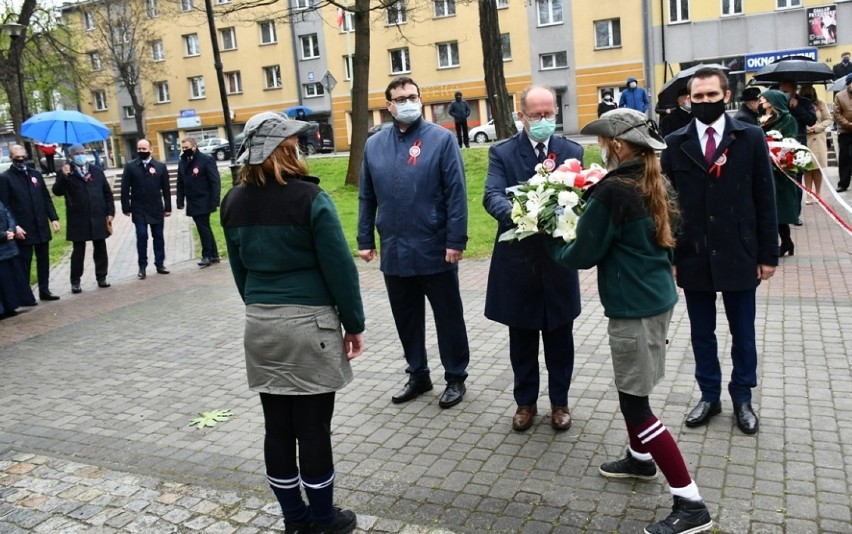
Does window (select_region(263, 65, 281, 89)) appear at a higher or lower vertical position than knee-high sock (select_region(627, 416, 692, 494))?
higher

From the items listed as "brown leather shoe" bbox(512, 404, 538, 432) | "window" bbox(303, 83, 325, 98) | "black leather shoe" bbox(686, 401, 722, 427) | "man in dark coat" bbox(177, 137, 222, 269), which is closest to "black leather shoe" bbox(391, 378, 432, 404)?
"brown leather shoe" bbox(512, 404, 538, 432)

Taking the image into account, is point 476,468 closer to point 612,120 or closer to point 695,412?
point 695,412

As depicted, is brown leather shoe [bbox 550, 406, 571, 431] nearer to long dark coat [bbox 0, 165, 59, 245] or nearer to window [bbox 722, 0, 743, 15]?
long dark coat [bbox 0, 165, 59, 245]

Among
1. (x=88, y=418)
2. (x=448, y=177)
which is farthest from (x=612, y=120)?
(x=88, y=418)

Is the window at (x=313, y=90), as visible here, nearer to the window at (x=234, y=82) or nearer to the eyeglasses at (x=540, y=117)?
the window at (x=234, y=82)

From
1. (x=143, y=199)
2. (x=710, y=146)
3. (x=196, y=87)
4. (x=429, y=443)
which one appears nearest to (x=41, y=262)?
(x=143, y=199)

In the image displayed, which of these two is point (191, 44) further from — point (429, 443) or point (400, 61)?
point (429, 443)

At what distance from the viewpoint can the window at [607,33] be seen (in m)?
40.8

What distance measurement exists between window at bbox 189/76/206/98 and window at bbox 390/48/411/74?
15094 mm

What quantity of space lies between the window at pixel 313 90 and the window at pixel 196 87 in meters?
8.73

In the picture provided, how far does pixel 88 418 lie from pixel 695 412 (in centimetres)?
427

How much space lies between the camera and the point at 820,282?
8211 mm

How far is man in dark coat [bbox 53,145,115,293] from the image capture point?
1114 centimetres

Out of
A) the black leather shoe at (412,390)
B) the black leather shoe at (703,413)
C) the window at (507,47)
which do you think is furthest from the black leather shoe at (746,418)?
the window at (507,47)
